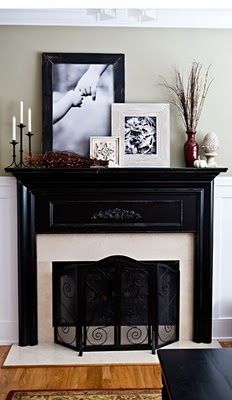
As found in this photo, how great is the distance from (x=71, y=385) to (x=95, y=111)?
182cm

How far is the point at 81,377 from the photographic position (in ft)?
10.2

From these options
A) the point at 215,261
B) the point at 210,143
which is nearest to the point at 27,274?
the point at 215,261

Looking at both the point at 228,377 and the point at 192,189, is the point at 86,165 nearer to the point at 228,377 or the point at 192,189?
the point at 192,189

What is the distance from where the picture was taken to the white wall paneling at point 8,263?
11.8 feet

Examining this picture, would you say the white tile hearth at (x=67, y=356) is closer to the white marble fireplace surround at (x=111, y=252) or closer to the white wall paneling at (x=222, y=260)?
the white marble fireplace surround at (x=111, y=252)

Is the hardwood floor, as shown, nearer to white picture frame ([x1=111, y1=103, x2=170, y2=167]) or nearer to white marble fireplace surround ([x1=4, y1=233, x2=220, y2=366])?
white marble fireplace surround ([x1=4, y1=233, x2=220, y2=366])

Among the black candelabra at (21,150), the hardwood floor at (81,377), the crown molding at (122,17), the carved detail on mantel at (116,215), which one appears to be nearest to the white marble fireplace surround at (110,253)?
the carved detail on mantel at (116,215)

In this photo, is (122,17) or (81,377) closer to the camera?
(81,377)

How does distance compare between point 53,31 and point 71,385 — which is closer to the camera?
point 71,385

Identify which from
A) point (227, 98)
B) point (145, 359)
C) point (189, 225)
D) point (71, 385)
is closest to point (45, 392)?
point (71, 385)

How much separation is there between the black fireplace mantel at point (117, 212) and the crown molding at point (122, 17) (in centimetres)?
107

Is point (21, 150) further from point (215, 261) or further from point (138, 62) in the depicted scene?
point (215, 261)

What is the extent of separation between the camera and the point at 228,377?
81.3 inches

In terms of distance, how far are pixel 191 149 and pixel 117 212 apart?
680mm
